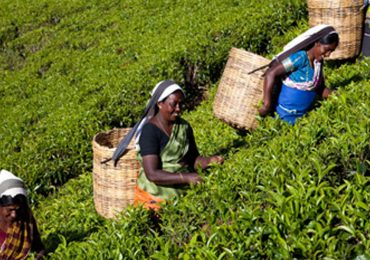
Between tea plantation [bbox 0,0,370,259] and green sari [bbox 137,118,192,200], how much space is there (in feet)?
1.11

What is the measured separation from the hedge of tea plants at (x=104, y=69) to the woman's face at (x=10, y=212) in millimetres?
3513

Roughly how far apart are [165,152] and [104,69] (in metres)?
7.11

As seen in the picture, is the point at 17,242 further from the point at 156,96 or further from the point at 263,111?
the point at 263,111

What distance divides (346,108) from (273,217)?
65.5 inches

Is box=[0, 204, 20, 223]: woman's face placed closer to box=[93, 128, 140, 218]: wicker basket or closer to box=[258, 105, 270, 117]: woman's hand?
box=[93, 128, 140, 218]: wicker basket

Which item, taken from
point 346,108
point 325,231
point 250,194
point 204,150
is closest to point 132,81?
point 204,150

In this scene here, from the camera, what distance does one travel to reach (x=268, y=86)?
5082mm

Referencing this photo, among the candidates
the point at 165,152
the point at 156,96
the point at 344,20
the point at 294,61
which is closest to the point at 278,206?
the point at 165,152

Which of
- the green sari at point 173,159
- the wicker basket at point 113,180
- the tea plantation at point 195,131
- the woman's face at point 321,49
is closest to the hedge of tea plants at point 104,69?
the tea plantation at point 195,131

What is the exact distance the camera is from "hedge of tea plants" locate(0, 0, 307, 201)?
8.41 m

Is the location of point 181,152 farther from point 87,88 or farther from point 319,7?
point 87,88

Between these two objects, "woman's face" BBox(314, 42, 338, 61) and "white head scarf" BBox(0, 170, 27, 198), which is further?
"woman's face" BBox(314, 42, 338, 61)

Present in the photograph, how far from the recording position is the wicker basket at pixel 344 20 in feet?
22.7

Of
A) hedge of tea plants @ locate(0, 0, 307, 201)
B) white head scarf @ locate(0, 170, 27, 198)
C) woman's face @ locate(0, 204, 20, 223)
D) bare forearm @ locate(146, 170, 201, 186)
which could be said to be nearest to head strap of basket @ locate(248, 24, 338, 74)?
bare forearm @ locate(146, 170, 201, 186)
